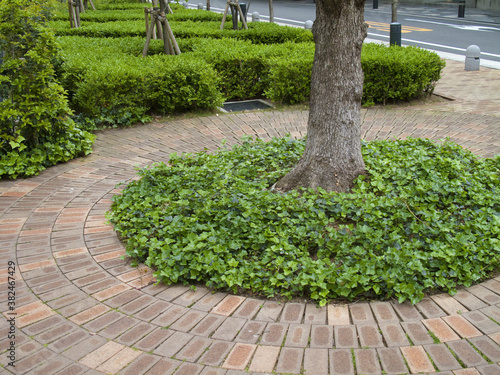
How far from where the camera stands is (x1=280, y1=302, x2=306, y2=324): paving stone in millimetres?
3088

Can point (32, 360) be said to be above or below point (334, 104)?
below

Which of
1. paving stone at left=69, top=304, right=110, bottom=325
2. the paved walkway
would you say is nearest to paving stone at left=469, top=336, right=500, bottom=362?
the paved walkway

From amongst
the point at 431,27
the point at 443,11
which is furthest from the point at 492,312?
the point at 443,11

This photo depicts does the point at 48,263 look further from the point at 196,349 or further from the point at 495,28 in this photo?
the point at 495,28

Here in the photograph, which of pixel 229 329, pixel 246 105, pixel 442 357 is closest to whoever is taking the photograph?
pixel 442 357

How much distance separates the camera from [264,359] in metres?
2.74

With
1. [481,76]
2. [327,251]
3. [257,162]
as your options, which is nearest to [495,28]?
[481,76]

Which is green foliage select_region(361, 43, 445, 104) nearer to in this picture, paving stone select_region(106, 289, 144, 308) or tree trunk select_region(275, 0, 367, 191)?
tree trunk select_region(275, 0, 367, 191)

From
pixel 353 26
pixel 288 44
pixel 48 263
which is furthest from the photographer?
pixel 288 44

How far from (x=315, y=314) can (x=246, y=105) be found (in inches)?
238

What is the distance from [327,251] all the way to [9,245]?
8.38 ft

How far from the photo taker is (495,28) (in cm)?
1973

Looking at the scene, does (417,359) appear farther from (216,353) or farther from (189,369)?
(189,369)

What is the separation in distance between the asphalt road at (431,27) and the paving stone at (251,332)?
454 inches
